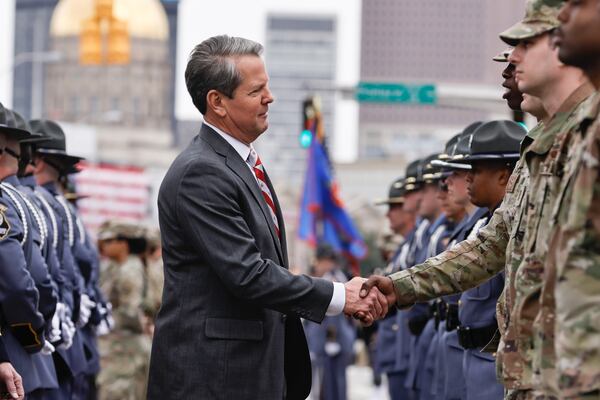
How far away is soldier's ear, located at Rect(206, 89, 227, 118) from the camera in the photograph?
7.14 meters

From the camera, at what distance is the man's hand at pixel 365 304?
7.18 metres

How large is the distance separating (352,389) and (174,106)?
134 metres

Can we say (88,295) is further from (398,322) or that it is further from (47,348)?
(398,322)

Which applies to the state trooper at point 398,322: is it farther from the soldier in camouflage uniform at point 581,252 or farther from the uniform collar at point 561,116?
the soldier in camouflage uniform at point 581,252

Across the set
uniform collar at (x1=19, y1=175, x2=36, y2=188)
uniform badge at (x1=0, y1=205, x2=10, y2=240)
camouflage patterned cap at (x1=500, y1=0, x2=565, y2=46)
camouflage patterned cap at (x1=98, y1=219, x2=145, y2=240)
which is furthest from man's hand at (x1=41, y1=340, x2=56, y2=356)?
camouflage patterned cap at (x1=98, y1=219, x2=145, y2=240)

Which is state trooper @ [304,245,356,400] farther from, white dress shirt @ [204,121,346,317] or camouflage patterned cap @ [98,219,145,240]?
white dress shirt @ [204,121,346,317]

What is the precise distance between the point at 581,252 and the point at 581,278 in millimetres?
76

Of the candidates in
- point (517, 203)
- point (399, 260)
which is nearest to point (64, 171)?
point (399, 260)

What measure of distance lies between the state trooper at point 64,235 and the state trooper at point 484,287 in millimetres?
2874

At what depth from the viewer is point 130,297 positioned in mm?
15492

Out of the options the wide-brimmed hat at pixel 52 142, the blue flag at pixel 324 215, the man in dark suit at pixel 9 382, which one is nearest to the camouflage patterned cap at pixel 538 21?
the man in dark suit at pixel 9 382

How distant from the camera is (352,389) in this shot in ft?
87.6

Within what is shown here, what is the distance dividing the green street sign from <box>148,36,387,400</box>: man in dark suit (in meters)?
24.7

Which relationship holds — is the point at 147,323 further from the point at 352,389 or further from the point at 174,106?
the point at 174,106
